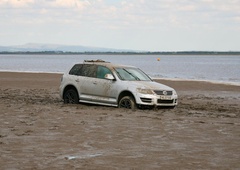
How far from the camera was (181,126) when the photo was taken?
13320 millimetres

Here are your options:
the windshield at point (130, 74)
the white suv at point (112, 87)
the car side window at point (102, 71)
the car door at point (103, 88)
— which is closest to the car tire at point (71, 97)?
the white suv at point (112, 87)

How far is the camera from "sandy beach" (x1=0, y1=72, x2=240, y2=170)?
873 centimetres

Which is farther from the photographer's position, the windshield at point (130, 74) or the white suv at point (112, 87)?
the windshield at point (130, 74)

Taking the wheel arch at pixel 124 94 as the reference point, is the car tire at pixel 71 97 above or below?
below

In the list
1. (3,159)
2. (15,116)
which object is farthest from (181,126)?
(3,159)

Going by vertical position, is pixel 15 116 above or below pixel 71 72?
below

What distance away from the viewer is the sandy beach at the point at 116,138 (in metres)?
8.73

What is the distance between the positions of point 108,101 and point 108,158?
837cm

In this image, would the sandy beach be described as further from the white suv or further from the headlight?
the headlight

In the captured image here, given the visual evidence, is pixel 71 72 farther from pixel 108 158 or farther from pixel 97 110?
pixel 108 158

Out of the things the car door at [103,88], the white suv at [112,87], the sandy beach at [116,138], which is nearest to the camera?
the sandy beach at [116,138]

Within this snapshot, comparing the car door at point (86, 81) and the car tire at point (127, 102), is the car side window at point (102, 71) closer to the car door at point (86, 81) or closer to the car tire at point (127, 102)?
the car door at point (86, 81)

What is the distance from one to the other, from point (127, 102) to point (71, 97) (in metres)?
2.36

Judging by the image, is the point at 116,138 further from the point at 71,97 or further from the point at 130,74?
the point at 71,97
